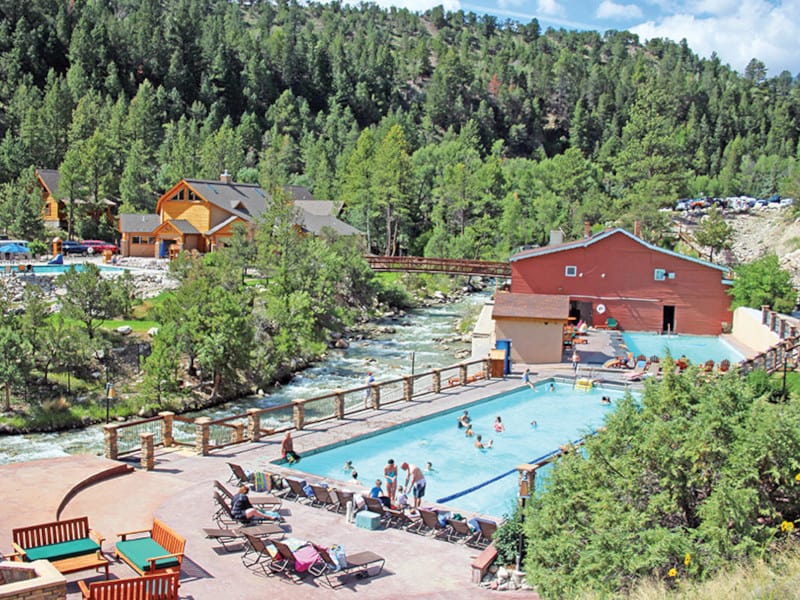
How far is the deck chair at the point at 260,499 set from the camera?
15.5 m

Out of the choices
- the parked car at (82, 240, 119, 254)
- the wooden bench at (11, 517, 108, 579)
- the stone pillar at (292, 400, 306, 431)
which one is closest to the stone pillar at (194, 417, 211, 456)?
the stone pillar at (292, 400, 306, 431)


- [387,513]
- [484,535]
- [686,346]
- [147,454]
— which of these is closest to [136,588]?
[387,513]

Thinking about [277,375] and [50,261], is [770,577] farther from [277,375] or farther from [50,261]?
[50,261]

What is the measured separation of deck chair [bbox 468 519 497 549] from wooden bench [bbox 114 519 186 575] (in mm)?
5323

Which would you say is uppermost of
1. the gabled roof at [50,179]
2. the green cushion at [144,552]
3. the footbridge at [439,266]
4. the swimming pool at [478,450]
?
the gabled roof at [50,179]

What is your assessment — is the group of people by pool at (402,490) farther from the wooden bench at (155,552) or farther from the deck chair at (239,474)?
the wooden bench at (155,552)

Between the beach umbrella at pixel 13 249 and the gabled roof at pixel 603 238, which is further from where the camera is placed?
the beach umbrella at pixel 13 249

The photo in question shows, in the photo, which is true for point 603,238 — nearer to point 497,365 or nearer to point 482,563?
point 497,365

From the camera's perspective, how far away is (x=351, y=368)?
3884cm

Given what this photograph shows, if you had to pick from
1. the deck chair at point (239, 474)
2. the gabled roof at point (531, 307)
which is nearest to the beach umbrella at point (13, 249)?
the gabled roof at point (531, 307)

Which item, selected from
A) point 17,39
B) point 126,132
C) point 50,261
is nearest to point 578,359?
point 50,261

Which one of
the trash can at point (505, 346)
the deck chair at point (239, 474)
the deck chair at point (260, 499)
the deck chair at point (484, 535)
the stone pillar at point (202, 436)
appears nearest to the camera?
the deck chair at point (484, 535)

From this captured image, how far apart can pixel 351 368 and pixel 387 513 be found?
23.1 m

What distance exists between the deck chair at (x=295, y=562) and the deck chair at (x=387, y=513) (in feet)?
8.99
